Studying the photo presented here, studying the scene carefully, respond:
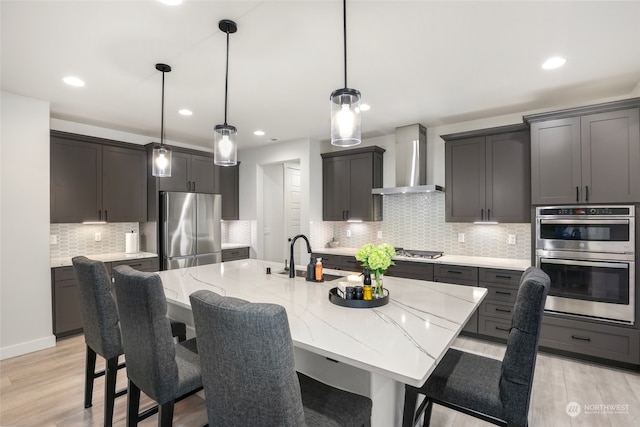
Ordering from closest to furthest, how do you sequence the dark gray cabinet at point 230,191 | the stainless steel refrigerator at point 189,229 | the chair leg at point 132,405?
the chair leg at point 132,405, the stainless steel refrigerator at point 189,229, the dark gray cabinet at point 230,191

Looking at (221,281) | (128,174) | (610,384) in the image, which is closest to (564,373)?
(610,384)

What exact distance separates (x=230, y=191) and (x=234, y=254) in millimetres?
1175

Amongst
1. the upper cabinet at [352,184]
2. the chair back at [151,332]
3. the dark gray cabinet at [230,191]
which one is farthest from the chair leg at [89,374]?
the dark gray cabinet at [230,191]

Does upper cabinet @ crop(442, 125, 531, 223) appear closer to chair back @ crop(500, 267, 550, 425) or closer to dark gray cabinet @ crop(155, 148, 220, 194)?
chair back @ crop(500, 267, 550, 425)

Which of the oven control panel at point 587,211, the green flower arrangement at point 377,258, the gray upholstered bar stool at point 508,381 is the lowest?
the gray upholstered bar stool at point 508,381

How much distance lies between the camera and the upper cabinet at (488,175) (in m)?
3.63

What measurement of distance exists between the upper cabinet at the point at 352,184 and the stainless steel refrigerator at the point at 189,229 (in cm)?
181

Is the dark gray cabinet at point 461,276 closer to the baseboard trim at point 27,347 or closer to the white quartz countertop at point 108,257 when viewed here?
the white quartz countertop at point 108,257

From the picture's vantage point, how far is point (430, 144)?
4.54m

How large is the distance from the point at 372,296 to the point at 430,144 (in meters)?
Answer: 3.33

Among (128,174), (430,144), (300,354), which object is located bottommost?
(300,354)

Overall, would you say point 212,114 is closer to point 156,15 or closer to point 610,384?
point 156,15

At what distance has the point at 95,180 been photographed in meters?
4.16

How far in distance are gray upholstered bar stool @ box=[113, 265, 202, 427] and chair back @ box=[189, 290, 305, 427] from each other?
18.6 inches
